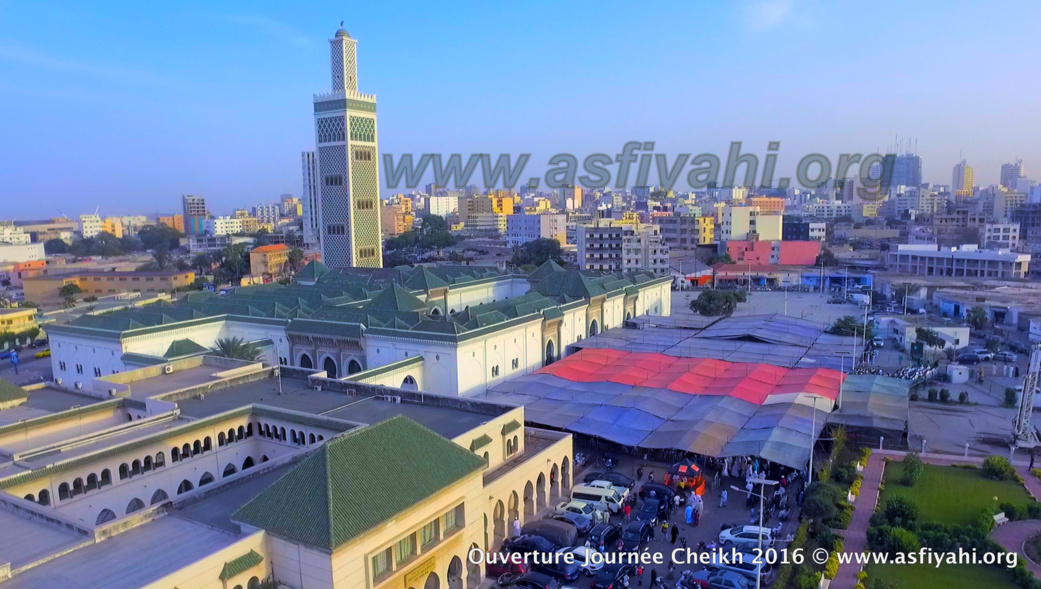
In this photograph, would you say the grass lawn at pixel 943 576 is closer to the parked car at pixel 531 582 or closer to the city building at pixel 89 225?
the parked car at pixel 531 582

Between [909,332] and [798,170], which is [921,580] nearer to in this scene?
[909,332]

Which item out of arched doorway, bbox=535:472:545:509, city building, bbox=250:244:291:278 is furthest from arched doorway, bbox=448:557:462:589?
city building, bbox=250:244:291:278

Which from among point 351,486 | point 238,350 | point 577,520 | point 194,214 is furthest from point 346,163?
point 194,214

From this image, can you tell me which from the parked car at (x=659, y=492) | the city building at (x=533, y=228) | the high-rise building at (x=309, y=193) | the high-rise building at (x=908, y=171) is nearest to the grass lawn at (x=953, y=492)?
the parked car at (x=659, y=492)

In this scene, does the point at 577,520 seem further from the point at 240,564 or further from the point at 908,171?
the point at 908,171

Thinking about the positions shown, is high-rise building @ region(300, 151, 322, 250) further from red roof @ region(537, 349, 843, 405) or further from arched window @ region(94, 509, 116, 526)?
arched window @ region(94, 509, 116, 526)
